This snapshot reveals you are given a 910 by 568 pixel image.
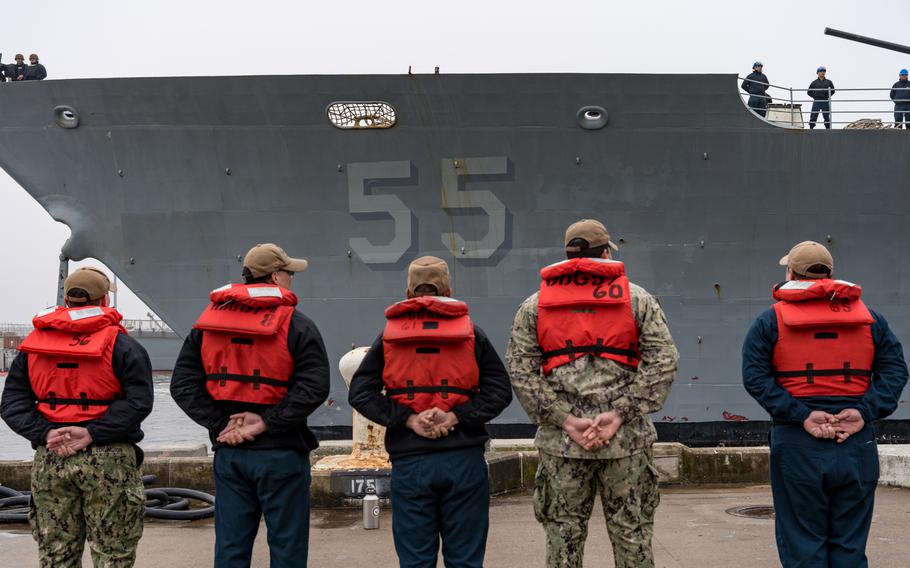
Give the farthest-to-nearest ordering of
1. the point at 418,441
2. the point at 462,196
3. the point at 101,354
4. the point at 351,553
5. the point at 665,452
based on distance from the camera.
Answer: the point at 462,196 → the point at 665,452 → the point at 351,553 → the point at 101,354 → the point at 418,441

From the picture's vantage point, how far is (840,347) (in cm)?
378

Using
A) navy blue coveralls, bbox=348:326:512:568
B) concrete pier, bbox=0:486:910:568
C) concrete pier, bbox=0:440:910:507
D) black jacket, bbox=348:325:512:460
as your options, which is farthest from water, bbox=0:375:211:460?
navy blue coveralls, bbox=348:326:512:568

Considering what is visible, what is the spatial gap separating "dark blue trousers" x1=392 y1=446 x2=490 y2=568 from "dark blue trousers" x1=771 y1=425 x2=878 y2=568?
1.37m

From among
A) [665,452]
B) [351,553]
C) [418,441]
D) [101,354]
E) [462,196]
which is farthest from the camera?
[462,196]

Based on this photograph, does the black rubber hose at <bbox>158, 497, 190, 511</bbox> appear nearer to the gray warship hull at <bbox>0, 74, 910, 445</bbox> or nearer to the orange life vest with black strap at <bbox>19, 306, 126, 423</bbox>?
the orange life vest with black strap at <bbox>19, 306, 126, 423</bbox>

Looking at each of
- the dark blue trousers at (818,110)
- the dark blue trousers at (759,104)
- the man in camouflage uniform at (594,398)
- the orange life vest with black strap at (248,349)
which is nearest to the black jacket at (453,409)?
the man in camouflage uniform at (594,398)

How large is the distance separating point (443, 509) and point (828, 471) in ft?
5.37

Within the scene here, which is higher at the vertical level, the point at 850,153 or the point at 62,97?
the point at 62,97

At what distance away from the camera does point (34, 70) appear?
11844mm

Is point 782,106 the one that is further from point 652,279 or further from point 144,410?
point 144,410

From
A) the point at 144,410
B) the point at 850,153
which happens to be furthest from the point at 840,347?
the point at 850,153

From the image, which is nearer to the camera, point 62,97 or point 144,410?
point 144,410

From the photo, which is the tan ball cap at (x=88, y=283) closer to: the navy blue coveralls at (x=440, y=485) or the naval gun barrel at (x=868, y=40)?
the navy blue coveralls at (x=440, y=485)

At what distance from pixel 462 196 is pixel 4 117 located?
6049 mm
